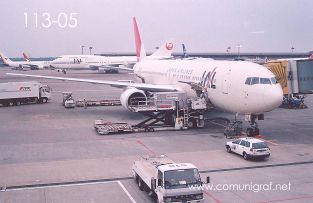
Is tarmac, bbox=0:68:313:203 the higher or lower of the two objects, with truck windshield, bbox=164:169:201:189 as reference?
lower

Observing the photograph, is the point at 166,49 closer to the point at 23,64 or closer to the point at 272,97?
the point at 272,97

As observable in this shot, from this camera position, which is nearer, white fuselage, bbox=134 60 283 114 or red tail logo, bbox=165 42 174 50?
white fuselage, bbox=134 60 283 114

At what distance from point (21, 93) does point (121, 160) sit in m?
31.2

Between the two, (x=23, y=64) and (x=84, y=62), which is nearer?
(x=84, y=62)

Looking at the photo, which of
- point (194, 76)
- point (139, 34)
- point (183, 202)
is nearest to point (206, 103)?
point (194, 76)

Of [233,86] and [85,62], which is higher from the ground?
[85,62]

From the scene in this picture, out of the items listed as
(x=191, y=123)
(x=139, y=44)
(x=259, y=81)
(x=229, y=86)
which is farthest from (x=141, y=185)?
(x=139, y=44)

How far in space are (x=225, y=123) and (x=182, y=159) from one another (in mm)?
14096

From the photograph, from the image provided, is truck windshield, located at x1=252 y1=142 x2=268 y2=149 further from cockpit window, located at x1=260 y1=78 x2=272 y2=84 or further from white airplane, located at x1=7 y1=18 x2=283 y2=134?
cockpit window, located at x1=260 y1=78 x2=272 y2=84

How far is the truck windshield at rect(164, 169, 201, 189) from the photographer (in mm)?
16344

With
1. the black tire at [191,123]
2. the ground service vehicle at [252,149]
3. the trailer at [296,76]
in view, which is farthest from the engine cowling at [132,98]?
the ground service vehicle at [252,149]

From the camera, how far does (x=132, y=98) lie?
38.7 metres

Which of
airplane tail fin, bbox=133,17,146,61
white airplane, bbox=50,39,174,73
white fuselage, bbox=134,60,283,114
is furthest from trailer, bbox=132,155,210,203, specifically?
white airplane, bbox=50,39,174,73

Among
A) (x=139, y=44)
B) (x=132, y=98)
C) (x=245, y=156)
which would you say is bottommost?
Result: (x=245, y=156)
